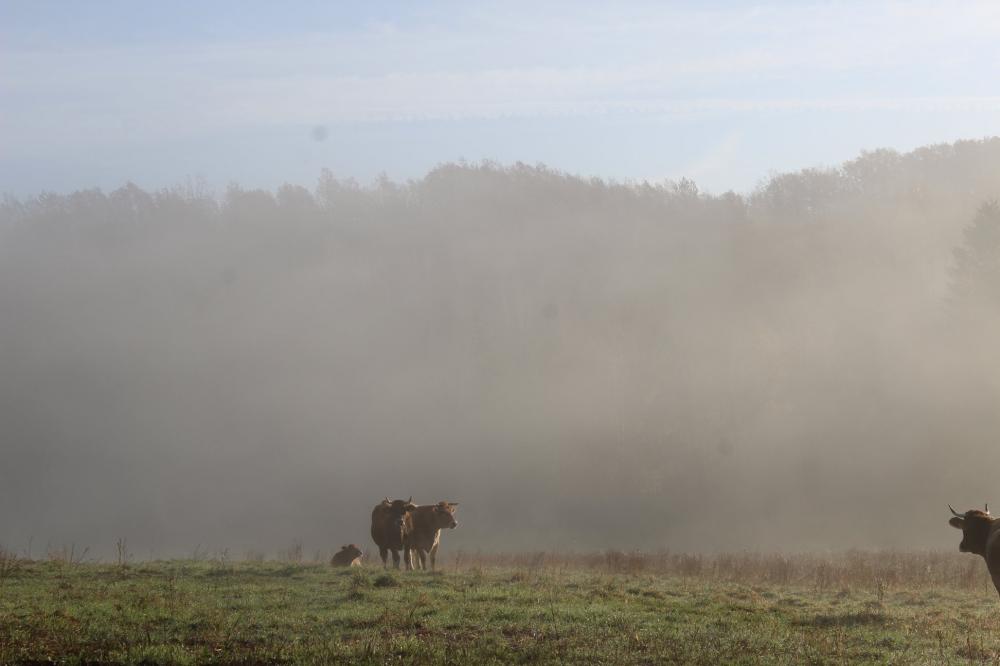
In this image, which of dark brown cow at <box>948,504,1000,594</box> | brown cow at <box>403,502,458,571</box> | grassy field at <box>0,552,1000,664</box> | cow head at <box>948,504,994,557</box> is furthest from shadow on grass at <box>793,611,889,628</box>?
brown cow at <box>403,502,458,571</box>

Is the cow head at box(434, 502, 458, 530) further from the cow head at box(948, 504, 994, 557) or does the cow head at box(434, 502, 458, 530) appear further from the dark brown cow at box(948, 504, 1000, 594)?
the cow head at box(948, 504, 994, 557)

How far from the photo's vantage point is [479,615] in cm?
1770

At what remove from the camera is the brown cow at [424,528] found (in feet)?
102

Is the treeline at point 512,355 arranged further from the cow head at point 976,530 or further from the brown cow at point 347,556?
the cow head at point 976,530

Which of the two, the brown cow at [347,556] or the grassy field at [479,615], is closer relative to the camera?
the grassy field at [479,615]

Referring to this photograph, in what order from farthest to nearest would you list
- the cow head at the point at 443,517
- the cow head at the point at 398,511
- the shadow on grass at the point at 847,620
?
the cow head at the point at 443,517 → the cow head at the point at 398,511 → the shadow on grass at the point at 847,620

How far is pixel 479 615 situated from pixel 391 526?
13.6 m

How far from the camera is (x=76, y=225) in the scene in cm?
11244

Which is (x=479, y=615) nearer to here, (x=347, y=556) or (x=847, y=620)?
(x=847, y=620)

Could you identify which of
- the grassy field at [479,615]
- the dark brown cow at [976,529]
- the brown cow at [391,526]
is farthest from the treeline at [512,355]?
the dark brown cow at [976,529]

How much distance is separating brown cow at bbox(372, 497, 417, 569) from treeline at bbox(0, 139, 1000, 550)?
23.2 m

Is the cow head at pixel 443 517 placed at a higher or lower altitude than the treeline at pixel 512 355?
lower

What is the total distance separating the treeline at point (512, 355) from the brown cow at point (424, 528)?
22.5 metres

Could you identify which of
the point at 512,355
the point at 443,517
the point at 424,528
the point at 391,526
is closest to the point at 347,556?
the point at 391,526
